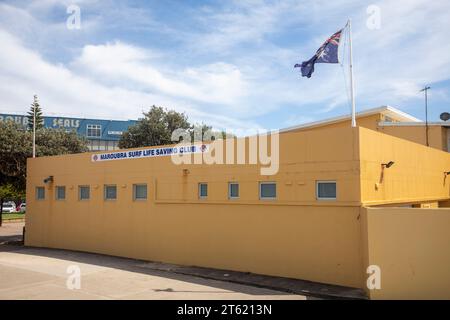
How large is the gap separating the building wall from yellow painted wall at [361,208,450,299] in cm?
132

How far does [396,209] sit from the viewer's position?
1045 cm

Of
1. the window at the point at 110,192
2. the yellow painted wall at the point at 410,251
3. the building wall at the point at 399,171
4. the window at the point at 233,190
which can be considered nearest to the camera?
the yellow painted wall at the point at 410,251

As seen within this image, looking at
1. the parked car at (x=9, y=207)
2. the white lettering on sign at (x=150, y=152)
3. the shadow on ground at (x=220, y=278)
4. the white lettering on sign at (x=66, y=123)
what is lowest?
the shadow on ground at (x=220, y=278)

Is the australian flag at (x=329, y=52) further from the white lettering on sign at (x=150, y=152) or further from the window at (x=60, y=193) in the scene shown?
the window at (x=60, y=193)

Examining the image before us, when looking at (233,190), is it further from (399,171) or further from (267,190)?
(399,171)

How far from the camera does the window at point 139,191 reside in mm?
17203

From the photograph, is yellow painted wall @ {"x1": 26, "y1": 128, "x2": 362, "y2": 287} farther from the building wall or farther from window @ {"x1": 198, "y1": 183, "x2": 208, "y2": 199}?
the building wall

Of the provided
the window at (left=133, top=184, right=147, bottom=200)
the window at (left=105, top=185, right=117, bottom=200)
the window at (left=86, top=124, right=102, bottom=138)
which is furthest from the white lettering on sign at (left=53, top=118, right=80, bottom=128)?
the window at (left=133, top=184, right=147, bottom=200)

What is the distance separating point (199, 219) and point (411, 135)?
11.3m

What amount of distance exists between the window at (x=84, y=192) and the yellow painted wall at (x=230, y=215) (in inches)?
9.8

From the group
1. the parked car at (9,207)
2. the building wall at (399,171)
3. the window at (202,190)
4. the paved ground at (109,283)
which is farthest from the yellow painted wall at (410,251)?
the parked car at (9,207)
